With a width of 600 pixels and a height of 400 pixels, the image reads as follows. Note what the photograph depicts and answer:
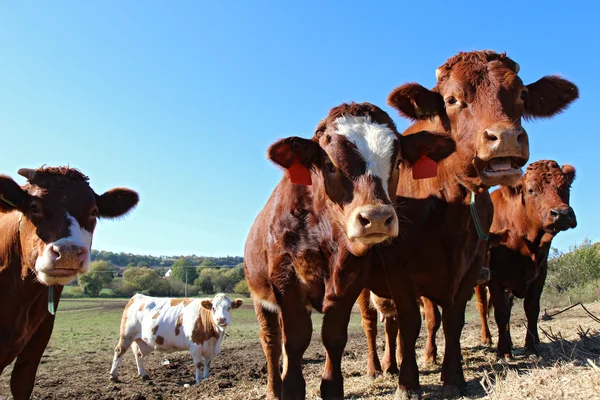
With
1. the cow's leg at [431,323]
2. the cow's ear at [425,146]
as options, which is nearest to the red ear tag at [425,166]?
the cow's ear at [425,146]

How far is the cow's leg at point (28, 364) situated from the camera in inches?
202

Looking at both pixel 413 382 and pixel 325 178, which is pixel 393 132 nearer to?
pixel 325 178

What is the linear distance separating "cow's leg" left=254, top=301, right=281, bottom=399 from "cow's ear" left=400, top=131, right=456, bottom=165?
239 cm

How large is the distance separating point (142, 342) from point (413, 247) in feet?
35.8

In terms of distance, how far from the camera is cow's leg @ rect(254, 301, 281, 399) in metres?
5.87

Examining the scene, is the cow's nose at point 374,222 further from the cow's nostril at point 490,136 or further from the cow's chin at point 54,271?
the cow's chin at point 54,271

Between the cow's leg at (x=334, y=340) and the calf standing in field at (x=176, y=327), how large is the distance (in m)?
9.25

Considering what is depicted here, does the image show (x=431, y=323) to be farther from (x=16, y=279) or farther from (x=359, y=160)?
(x=16, y=279)

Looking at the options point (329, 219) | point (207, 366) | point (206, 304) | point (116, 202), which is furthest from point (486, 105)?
point (206, 304)

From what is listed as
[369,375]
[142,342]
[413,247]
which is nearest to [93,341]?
[142,342]

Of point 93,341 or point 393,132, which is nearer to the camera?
point 393,132

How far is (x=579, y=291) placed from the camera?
1831 cm

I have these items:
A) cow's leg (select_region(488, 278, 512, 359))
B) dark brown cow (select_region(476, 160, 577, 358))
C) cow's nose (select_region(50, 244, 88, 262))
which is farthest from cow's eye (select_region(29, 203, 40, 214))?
dark brown cow (select_region(476, 160, 577, 358))

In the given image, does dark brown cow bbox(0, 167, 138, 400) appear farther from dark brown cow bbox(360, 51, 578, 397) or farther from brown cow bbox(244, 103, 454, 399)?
dark brown cow bbox(360, 51, 578, 397)
